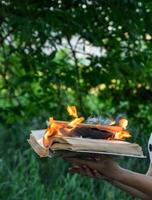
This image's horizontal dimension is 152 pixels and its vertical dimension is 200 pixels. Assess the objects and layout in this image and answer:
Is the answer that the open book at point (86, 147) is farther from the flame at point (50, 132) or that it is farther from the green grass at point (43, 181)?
the green grass at point (43, 181)

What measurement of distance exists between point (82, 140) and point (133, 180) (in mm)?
295

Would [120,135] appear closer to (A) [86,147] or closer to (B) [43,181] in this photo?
(A) [86,147]

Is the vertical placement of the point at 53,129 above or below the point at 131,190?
above

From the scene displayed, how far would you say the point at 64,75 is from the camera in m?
6.11

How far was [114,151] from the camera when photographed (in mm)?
2809

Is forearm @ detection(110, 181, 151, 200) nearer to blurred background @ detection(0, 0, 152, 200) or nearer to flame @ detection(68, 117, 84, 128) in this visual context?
flame @ detection(68, 117, 84, 128)

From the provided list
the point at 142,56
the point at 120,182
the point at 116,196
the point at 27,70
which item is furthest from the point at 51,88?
the point at 120,182

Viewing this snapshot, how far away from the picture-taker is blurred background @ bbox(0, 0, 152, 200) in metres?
5.36

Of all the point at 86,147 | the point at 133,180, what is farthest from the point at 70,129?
the point at 133,180

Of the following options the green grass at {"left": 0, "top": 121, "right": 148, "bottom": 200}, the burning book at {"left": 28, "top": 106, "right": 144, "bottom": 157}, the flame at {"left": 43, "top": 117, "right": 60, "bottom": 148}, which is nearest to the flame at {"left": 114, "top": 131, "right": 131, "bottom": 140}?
the burning book at {"left": 28, "top": 106, "right": 144, "bottom": 157}

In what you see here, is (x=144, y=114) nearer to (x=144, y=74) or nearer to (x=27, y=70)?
(x=144, y=74)

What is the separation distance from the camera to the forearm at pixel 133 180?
295cm

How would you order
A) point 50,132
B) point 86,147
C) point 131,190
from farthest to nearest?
point 131,190, point 50,132, point 86,147

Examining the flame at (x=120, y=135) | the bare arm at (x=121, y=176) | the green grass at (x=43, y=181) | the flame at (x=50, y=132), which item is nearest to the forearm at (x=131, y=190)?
the bare arm at (x=121, y=176)
